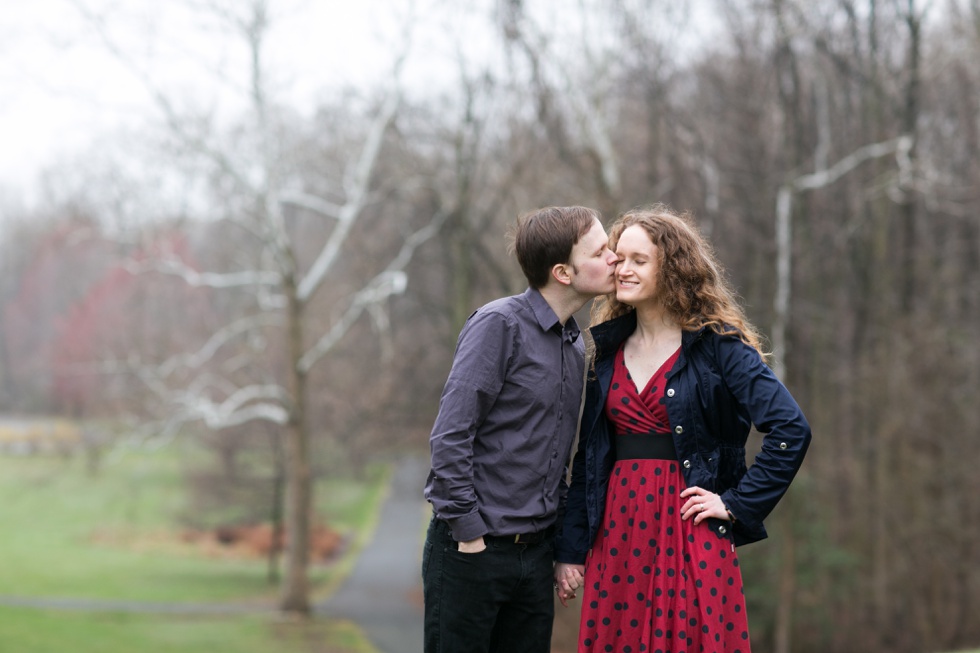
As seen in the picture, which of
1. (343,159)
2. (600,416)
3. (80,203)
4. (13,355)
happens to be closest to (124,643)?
(343,159)

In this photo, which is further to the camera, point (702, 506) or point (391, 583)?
point (391, 583)

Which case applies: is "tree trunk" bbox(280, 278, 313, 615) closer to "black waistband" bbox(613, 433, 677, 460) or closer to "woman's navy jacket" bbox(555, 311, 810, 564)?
"woman's navy jacket" bbox(555, 311, 810, 564)

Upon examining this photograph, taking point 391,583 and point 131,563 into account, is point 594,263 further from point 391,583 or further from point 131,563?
point 131,563

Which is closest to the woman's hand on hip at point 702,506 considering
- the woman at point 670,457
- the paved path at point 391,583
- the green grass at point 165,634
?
the woman at point 670,457

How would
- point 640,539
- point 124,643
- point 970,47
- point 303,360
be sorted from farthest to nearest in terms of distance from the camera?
point 303,360, point 124,643, point 970,47, point 640,539

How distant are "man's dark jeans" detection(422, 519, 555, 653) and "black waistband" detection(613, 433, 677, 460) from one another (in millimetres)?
433

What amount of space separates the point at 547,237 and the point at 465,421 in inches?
27.8

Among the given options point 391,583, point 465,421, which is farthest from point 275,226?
point 465,421

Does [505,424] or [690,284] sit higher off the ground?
[690,284]

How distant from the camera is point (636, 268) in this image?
325cm

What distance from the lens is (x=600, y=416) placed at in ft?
10.8

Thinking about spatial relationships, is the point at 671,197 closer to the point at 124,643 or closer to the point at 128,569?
the point at 124,643

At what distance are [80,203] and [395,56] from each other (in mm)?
20849

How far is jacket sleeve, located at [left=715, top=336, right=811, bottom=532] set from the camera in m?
2.97
